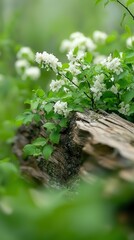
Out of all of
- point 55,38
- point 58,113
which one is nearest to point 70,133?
point 58,113

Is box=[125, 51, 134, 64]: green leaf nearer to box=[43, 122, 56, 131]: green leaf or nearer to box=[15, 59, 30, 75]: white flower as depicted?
box=[43, 122, 56, 131]: green leaf

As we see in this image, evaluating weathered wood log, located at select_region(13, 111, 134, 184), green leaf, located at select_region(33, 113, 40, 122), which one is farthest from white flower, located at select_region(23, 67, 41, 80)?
green leaf, located at select_region(33, 113, 40, 122)

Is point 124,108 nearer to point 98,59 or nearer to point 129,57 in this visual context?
point 129,57

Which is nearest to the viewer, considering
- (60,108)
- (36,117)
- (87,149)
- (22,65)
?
(87,149)

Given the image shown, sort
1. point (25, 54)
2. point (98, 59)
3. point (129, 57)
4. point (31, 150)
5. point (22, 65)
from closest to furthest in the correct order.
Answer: point (129, 57)
point (31, 150)
point (98, 59)
point (25, 54)
point (22, 65)

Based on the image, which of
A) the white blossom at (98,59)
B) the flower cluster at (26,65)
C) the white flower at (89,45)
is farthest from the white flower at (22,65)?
the white flower at (89,45)

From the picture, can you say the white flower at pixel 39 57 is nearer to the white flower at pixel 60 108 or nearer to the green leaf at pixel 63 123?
the white flower at pixel 60 108

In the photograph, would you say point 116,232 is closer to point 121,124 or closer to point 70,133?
point 121,124

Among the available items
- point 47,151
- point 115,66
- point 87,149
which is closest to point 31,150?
point 47,151
